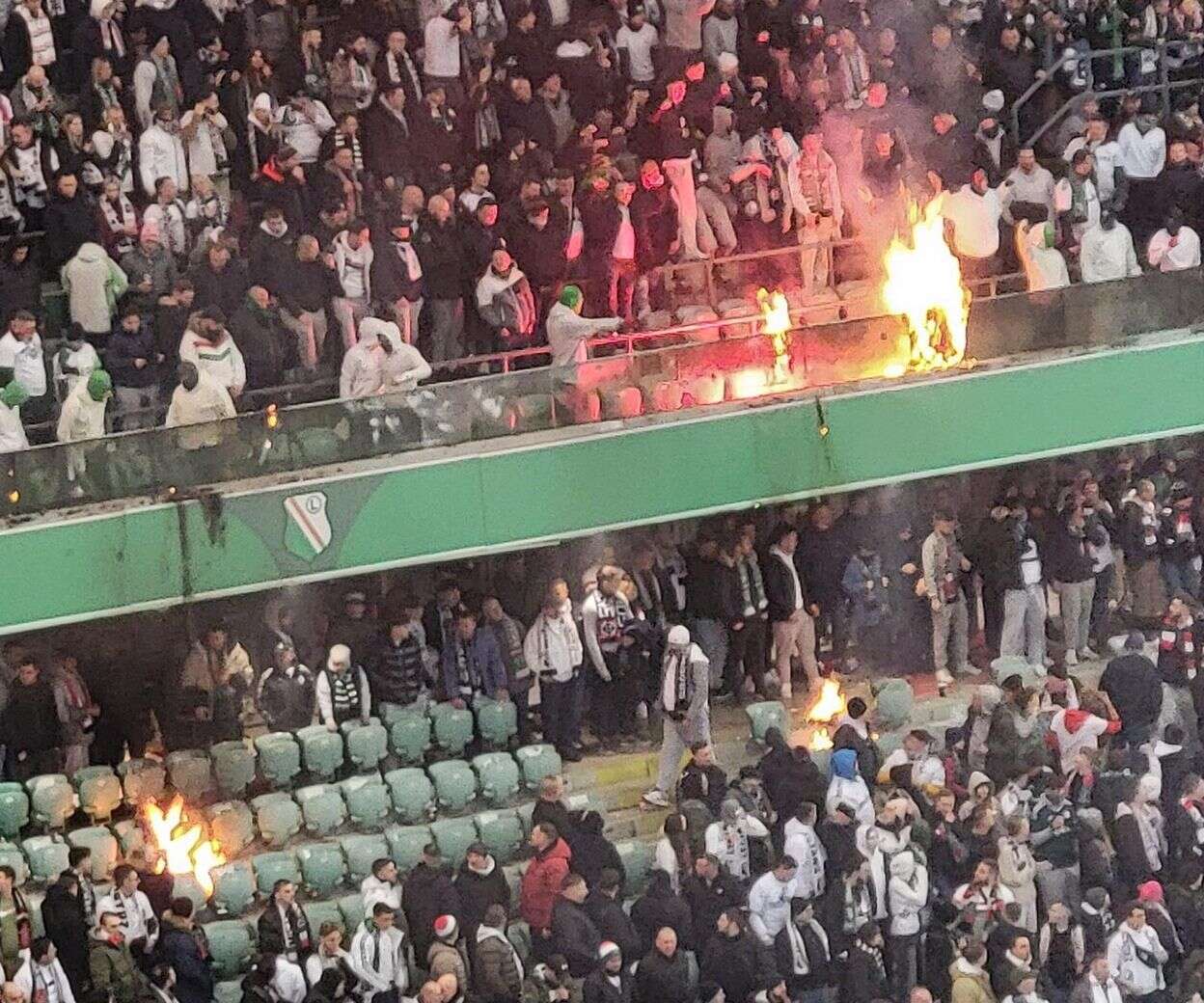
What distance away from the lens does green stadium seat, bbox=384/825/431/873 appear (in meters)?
11.9

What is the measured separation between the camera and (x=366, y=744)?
12164 mm

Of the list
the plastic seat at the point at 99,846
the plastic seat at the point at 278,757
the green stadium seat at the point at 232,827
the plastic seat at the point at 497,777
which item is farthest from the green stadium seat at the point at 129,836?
the plastic seat at the point at 497,777

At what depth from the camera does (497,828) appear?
12.0 meters

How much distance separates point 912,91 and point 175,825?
5.82m

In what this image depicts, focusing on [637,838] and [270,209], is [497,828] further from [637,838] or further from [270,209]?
[270,209]

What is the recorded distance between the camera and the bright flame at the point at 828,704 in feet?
42.2

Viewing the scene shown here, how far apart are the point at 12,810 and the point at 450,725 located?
2.10m

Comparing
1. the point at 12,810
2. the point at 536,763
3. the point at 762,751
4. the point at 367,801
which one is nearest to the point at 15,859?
the point at 12,810

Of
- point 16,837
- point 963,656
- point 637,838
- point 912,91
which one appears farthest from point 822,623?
point 16,837

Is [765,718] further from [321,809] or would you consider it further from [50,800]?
[50,800]

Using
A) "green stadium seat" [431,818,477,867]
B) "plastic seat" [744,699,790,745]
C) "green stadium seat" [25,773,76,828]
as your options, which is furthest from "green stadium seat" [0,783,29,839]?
"plastic seat" [744,699,790,745]

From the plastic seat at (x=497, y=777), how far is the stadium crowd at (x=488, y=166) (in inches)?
72.8

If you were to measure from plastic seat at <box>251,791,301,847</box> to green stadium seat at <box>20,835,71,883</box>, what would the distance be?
3.03 feet

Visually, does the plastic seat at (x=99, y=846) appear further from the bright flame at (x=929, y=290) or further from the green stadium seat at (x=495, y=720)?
the bright flame at (x=929, y=290)
